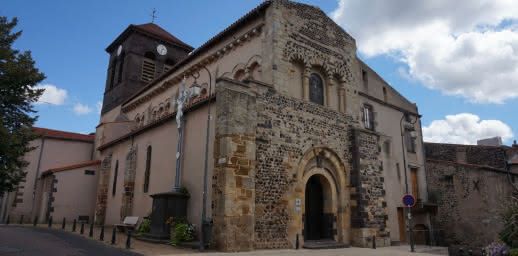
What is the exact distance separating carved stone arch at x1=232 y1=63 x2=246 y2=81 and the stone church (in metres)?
0.09

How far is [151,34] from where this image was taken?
3225 centimetres

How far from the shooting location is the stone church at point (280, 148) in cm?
1238

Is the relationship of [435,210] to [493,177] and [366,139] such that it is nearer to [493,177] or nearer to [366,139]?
[493,177]

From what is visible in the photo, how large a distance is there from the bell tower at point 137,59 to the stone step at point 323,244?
70.5ft

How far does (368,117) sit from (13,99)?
16.8 metres

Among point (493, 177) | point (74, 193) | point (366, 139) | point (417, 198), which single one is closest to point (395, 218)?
point (417, 198)

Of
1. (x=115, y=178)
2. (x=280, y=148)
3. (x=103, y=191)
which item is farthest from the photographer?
(x=103, y=191)

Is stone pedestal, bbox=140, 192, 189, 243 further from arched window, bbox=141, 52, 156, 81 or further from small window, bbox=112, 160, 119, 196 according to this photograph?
arched window, bbox=141, 52, 156, 81

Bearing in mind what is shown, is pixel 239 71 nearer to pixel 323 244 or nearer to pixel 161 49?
pixel 323 244

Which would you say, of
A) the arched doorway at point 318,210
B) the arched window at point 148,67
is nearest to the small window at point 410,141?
the arched doorway at point 318,210

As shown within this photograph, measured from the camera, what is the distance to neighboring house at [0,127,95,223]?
23422mm

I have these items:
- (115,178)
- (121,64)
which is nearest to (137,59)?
(121,64)

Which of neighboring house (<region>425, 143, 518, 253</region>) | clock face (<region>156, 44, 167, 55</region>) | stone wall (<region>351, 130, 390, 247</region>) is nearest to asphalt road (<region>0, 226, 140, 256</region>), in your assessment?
stone wall (<region>351, 130, 390, 247</region>)

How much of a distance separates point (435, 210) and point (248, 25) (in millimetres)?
15679
